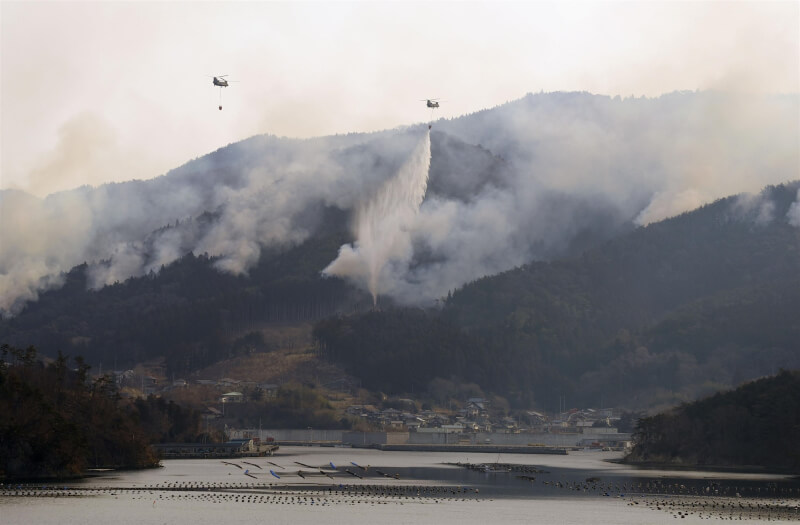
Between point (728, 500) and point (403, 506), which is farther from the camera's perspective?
point (728, 500)

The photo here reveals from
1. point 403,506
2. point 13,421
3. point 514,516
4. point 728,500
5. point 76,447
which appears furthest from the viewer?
point 76,447

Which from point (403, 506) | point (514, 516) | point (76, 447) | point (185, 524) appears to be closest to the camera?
point (185, 524)

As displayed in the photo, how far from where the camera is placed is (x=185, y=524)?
134500mm

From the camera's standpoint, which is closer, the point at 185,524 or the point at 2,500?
the point at 185,524

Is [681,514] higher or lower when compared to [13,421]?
lower

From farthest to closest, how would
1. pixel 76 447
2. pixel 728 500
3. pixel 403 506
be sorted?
1. pixel 76 447
2. pixel 728 500
3. pixel 403 506

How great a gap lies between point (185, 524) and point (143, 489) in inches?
1700

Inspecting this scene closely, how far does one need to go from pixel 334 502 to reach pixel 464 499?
62.4 feet

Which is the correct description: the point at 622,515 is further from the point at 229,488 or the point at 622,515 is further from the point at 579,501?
the point at 229,488

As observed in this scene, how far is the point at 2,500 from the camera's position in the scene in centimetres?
15150

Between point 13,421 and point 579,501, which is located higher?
point 13,421

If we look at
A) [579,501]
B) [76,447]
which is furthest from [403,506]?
[76,447]

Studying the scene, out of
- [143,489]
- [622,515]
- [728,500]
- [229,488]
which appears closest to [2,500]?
[143,489]

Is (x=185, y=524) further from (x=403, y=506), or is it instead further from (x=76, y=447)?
(x=76, y=447)
